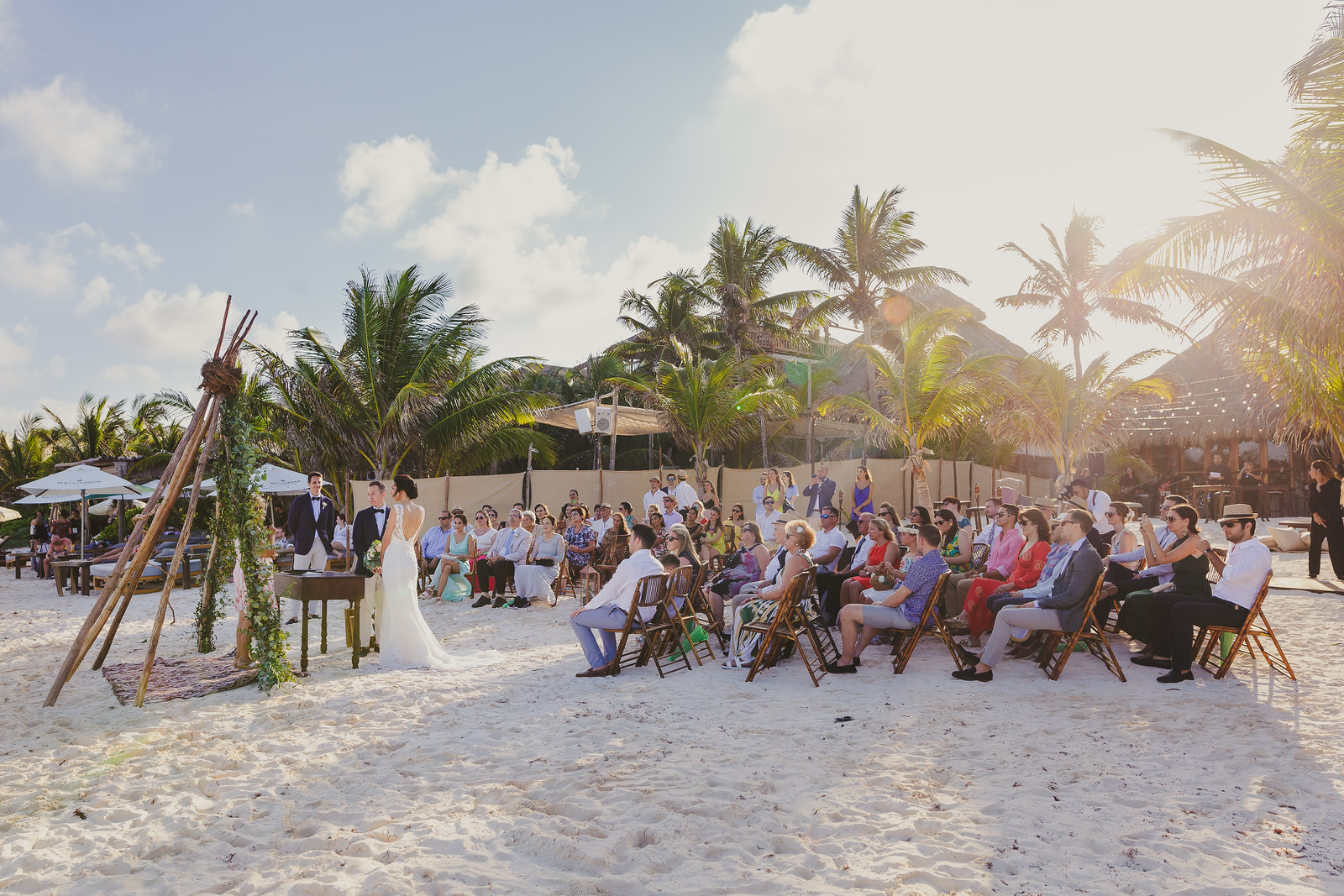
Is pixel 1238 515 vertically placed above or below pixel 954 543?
above

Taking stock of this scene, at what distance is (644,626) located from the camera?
6.57 metres

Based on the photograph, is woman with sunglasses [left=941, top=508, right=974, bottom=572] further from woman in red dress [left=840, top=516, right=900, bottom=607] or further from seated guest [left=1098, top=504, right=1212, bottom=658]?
seated guest [left=1098, top=504, right=1212, bottom=658]

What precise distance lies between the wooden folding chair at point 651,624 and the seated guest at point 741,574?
1.06 m

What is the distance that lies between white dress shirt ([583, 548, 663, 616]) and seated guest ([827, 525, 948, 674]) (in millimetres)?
1688

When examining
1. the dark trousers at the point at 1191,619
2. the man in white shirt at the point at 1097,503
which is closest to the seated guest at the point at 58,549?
the man in white shirt at the point at 1097,503

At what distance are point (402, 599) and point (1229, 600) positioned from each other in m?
6.75

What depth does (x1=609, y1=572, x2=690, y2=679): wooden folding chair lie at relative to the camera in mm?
6445

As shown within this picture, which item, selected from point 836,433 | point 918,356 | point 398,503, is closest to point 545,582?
point 398,503

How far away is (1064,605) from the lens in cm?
584

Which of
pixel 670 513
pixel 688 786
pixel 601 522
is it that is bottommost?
pixel 688 786

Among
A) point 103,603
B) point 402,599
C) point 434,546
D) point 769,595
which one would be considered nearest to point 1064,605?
point 769,595

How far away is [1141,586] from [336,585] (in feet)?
23.5

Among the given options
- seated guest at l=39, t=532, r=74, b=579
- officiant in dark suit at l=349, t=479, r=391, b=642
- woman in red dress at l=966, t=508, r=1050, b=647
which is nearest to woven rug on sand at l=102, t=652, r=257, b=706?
officiant in dark suit at l=349, t=479, r=391, b=642

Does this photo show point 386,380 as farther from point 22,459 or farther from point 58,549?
point 22,459
